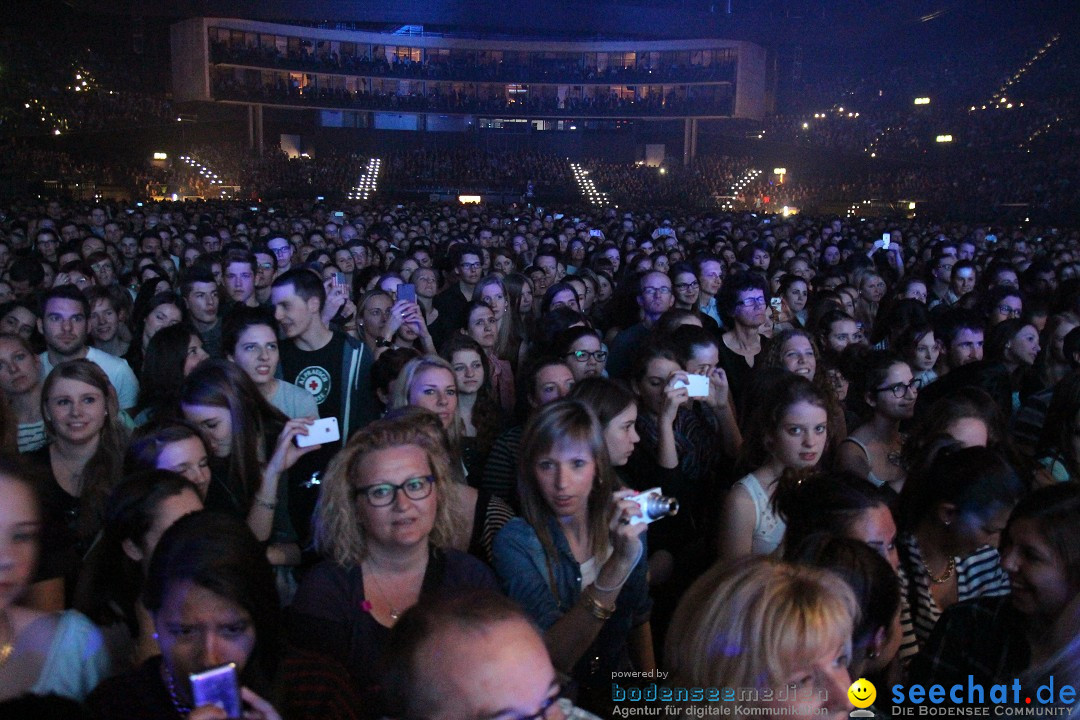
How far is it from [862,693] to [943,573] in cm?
86

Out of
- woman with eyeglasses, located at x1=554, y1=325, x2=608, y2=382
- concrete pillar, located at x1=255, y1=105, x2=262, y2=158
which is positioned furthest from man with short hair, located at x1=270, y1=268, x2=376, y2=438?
concrete pillar, located at x1=255, y1=105, x2=262, y2=158

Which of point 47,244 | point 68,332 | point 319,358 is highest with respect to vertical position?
point 47,244

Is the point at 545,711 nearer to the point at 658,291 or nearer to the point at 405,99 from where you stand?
the point at 658,291

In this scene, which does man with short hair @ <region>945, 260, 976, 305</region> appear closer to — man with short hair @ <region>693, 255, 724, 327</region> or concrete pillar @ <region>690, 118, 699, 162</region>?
man with short hair @ <region>693, 255, 724, 327</region>

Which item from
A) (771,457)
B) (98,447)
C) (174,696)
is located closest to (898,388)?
(771,457)

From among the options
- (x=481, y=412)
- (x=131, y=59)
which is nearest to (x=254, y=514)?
(x=481, y=412)

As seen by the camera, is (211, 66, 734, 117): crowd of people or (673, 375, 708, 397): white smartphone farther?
(211, 66, 734, 117): crowd of people

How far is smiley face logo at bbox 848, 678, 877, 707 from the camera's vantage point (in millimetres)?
2279

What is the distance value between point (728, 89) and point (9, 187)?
34.6 meters

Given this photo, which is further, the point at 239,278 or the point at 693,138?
the point at 693,138

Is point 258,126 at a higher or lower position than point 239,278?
higher

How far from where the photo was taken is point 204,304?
645 cm

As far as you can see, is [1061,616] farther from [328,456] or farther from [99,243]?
[99,243]

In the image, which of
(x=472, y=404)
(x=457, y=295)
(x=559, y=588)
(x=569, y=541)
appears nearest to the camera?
(x=559, y=588)
